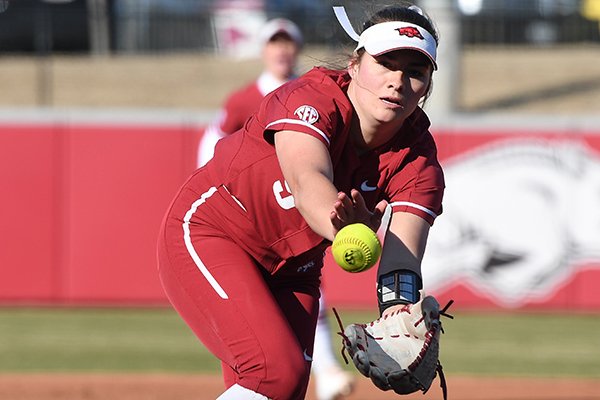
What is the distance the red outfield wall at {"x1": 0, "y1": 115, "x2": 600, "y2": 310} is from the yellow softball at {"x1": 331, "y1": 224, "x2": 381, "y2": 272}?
7.77 meters

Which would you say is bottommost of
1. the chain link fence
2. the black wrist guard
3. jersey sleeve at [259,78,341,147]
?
the chain link fence

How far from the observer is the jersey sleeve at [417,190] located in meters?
4.02

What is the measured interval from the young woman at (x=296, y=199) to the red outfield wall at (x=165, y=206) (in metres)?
7.06

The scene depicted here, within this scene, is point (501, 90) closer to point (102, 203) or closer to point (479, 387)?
point (102, 203)

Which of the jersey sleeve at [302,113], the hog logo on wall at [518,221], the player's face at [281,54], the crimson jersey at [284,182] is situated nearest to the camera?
the jersey sleeve at [302,113]

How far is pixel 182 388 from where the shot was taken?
7363 mm

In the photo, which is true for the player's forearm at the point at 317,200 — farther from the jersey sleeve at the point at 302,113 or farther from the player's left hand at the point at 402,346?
the player's left hand at the point at 402,346

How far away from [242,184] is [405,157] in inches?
22.7

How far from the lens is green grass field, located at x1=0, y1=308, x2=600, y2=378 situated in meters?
8.51

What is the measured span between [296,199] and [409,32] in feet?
2.22

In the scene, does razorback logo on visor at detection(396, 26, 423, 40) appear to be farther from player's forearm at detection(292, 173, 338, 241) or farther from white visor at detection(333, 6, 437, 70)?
player's forearm at detection(292, 173, 338, 241)

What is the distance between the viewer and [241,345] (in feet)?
12.7

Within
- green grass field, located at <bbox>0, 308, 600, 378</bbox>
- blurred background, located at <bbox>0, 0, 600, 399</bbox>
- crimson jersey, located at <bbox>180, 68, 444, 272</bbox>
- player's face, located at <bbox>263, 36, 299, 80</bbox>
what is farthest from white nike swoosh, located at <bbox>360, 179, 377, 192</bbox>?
blurred background, located at <bbox>0, 0, 600, 399</bbox>

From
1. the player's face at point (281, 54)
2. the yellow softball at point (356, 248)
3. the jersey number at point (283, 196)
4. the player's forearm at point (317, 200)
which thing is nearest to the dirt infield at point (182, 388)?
the player's face at point (281, 54)
